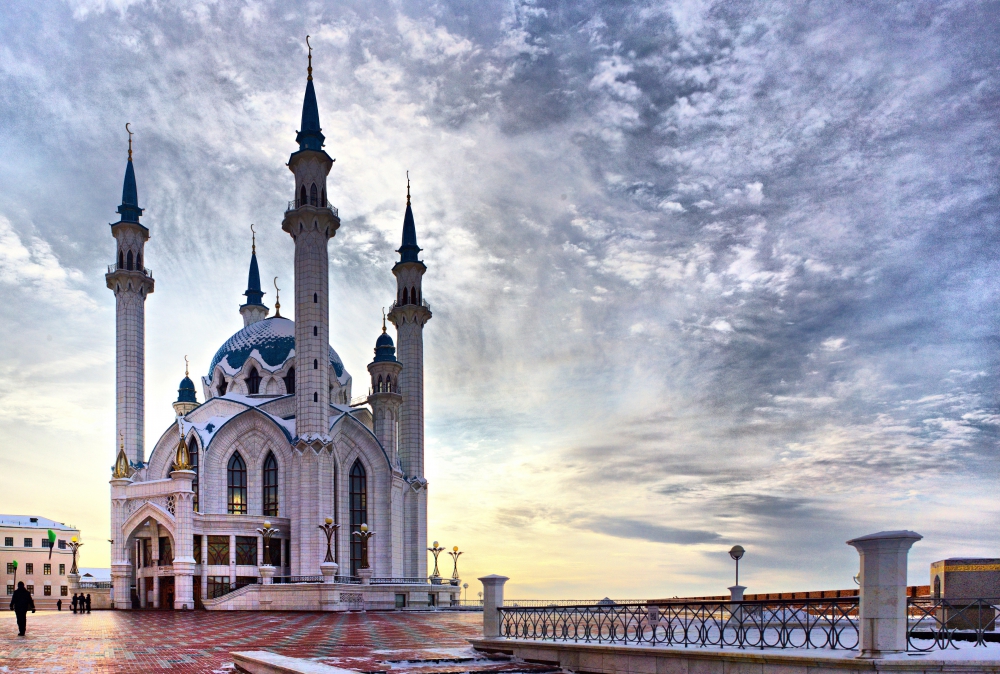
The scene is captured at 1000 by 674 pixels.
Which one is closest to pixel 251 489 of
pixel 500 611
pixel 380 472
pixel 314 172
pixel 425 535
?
pixel 380 472

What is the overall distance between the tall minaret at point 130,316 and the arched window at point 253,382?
8149mm

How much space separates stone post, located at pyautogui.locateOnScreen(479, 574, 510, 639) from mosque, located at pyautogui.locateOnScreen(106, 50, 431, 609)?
985 inches

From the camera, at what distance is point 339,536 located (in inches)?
1855

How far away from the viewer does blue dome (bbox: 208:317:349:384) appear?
5534cm

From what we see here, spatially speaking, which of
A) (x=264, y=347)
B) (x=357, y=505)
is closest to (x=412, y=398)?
(x=357, y=505)

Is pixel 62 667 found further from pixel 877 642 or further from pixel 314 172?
pixel 314 172

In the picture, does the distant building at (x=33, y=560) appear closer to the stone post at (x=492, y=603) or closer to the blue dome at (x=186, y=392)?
the blue dome at (x=186, y=392)

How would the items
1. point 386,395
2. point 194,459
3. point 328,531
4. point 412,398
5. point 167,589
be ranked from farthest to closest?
point 412,398 → point 386,395 → point 194,459 → point 328,531 → point 167,589

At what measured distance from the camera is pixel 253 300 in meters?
68.4

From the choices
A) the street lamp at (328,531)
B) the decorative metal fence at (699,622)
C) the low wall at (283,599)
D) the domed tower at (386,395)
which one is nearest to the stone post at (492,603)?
the decorative metal fence at (699,622)

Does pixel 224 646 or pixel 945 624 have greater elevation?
pixel 945 624

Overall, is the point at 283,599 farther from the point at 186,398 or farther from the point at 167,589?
the point at 186,398

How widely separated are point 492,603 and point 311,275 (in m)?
32.8

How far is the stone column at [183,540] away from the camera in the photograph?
39688 millimetres
